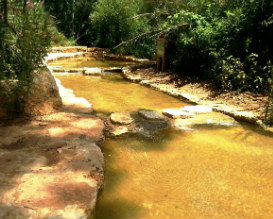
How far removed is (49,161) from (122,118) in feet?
7.37

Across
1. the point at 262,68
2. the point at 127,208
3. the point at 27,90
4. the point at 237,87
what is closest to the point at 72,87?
the point at 27,90

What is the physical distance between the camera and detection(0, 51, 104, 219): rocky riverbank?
2.60 meters

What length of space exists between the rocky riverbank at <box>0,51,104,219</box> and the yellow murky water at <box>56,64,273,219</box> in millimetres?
331

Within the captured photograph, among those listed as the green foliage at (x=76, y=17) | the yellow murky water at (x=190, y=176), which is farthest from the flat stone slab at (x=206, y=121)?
the green foliage at (x=76, y=17)

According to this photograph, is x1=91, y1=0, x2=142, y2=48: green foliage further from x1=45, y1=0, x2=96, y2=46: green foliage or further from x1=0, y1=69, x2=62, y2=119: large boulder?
x1=0, y1=69, x2=62, y2=119: large boulder

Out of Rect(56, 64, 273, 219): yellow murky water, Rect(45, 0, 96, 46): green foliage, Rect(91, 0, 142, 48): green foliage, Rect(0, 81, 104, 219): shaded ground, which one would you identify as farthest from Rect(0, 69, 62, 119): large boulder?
Rect(45, 0, 96, 46): green foliage

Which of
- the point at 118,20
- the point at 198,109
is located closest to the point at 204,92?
the point at 198,109

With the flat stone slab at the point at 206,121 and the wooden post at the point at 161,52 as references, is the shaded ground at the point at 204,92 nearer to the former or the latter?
the wooden post at the point at 161,52

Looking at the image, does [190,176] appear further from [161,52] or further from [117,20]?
[117,20]

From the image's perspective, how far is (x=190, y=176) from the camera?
3.77m

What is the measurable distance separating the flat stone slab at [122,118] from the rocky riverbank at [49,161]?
1.56 feet

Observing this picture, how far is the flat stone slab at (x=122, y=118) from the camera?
17.5 ft

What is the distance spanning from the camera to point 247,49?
7.60 meters

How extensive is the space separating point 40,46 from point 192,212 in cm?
339
